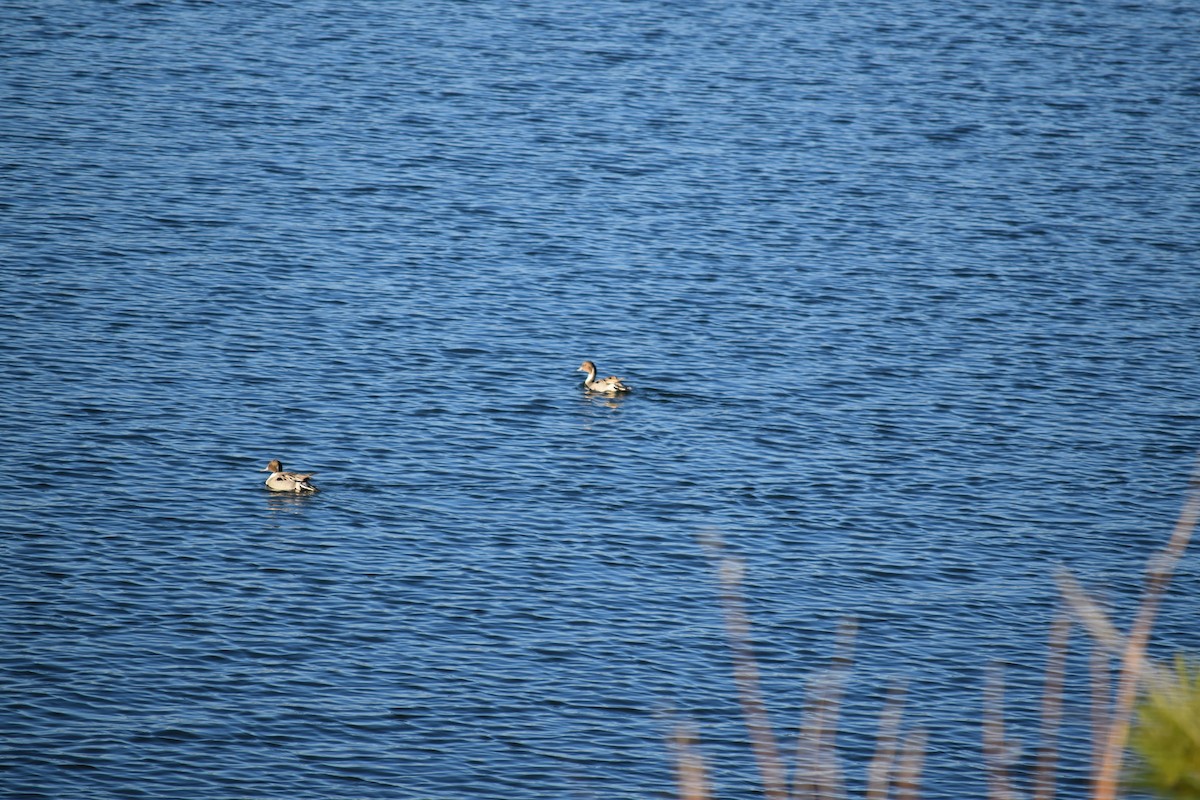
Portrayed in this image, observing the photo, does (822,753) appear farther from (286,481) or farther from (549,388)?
(549,388)

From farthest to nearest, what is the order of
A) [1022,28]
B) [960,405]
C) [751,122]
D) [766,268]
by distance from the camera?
1. [1022,28]
2. [751,122]
3. [766,268]
4. [960,405]

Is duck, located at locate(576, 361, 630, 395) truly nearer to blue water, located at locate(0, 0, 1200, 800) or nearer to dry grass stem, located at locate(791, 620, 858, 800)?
blue water, located at locate(0, 0, 1200, 800)

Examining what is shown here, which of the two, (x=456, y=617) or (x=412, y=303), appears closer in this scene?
(x=456, y=617)

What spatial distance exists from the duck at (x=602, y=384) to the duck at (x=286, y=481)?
24.4ft

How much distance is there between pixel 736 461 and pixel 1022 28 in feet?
137

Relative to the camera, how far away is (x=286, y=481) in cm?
2608

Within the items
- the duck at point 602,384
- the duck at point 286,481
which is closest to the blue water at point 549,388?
the duck at point 286,481

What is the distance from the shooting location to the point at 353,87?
5581 centimetres

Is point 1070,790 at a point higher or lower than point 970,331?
higher

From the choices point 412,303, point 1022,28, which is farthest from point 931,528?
point 1022,28

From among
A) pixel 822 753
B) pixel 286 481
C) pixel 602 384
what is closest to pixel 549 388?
pixel 602 384

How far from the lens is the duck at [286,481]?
26.0 meters

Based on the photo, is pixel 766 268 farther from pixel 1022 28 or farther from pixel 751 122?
pixel 1022 28

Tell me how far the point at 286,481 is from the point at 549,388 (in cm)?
793
